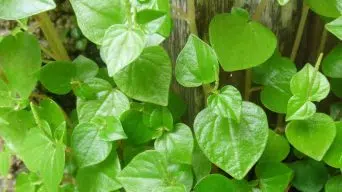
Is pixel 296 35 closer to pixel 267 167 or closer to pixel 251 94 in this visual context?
pixel 251 94

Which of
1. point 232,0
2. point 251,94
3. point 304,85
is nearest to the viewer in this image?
point 304,85

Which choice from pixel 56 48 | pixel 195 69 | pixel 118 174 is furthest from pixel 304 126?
pixel 56 48

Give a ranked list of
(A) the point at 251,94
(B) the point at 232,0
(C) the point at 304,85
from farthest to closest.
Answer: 1. (A) the point at 251,94
2. (B) the point at 232,0
3. (C) the point at 304,85

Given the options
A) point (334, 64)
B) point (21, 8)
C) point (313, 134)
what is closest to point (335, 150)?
point (313, 134)

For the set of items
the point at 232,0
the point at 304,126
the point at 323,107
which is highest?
the point at 232,0

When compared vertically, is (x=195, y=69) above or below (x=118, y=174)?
above
